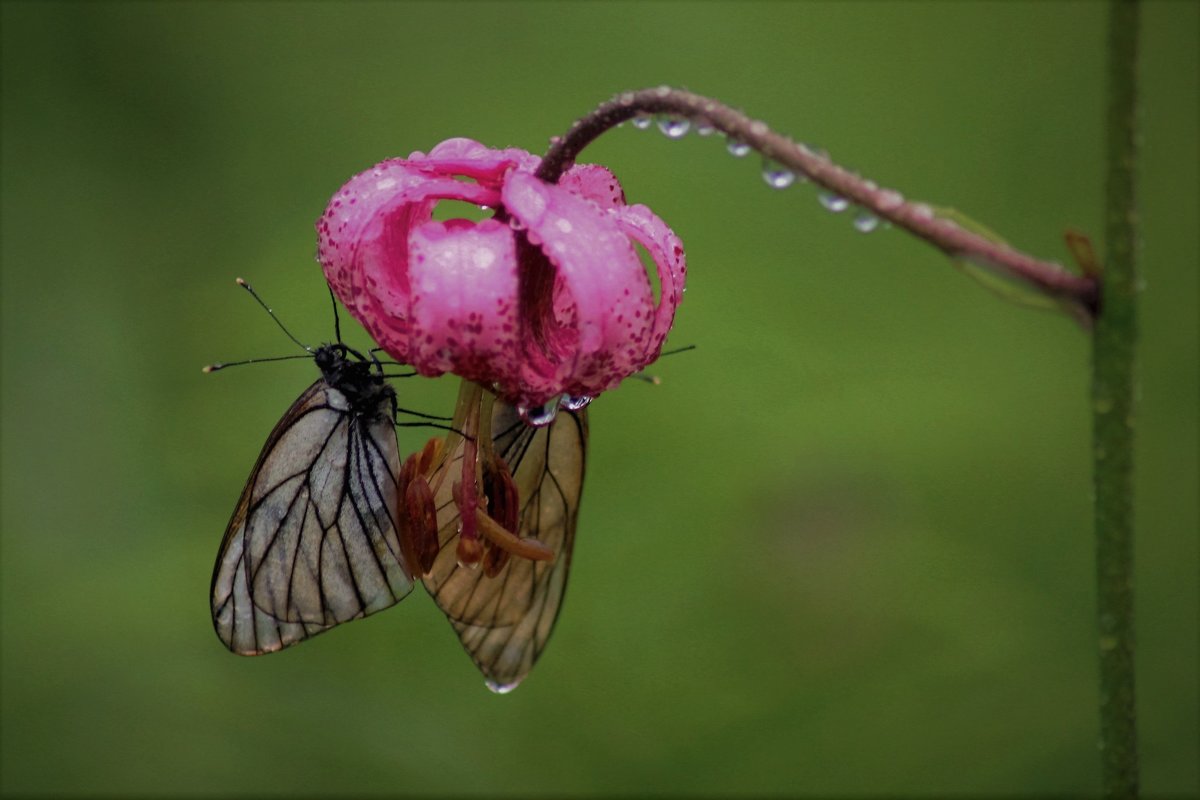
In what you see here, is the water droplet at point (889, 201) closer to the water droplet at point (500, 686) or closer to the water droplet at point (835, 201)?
the water droplet at point (835, 201)

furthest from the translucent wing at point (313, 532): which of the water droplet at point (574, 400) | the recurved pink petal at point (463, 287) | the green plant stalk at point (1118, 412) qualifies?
the green plant stalk at point (1118, 412)

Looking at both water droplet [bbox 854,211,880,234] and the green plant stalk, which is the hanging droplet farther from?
the green plant stalk

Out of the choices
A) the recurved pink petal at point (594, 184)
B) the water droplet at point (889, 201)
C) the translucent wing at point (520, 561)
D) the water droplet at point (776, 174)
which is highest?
the recurved pink petal at point (594, 184)

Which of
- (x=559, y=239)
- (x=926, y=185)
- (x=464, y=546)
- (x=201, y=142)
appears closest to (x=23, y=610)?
(x=201, y=142)

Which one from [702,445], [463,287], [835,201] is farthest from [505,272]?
[702,445]

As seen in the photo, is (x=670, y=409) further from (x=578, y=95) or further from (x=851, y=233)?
(x=578, y=95)
